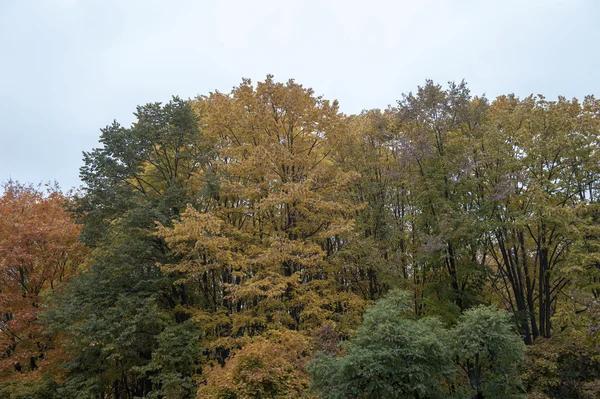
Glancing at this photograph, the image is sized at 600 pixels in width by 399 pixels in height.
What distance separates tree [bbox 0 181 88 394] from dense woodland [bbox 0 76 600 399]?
96 mm

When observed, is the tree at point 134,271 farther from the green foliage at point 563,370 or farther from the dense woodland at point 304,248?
the green foliage at point 563,370

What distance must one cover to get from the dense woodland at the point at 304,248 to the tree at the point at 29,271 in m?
0.10

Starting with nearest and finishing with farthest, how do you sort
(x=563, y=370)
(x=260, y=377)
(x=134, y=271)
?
(x=260, y=377), (x=563, y=370), (x=134, y=271)

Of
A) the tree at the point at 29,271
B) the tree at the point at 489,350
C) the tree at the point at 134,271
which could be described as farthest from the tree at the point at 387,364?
the tree at the point at 29,271

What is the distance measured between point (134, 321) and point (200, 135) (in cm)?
773

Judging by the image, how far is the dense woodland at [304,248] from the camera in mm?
10430

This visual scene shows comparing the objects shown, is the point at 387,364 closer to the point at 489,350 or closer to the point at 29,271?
the point at 489,350

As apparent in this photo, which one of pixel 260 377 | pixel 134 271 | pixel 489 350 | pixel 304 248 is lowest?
pixel 260 377

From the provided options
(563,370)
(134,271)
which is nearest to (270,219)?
(134,271)

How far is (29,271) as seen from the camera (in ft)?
58.2

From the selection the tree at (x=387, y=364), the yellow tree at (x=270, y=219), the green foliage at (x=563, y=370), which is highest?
the yellow tree at (x=270, y=219)

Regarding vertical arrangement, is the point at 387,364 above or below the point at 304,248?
below

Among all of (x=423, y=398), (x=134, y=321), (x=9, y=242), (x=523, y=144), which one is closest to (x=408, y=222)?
(x=523, y=144)

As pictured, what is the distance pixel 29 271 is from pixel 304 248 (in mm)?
13217
